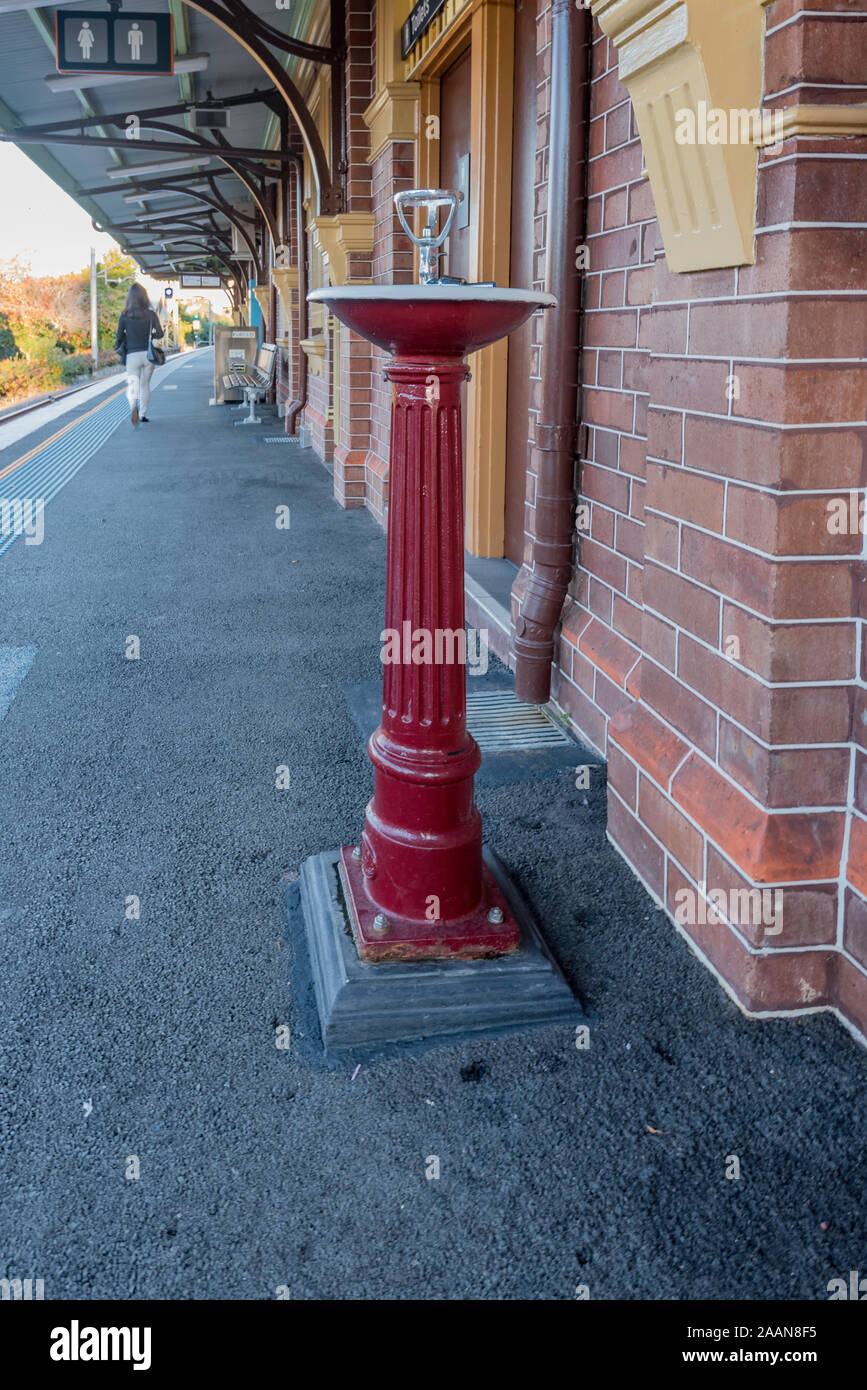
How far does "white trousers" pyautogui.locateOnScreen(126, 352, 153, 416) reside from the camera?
43.3 ft

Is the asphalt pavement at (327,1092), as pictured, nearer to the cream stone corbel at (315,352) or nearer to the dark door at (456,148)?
the dark door at (456,148)

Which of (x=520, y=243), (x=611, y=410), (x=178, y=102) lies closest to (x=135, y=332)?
(x=178, y=102)

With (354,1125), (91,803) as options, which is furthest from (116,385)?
(354,1125)

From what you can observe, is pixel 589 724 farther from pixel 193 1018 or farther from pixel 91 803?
pixel 193 1018

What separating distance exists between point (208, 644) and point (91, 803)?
5.68 feet

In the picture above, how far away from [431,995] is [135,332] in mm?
11910

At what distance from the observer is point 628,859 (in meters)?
2.97

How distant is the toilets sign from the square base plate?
8569mm

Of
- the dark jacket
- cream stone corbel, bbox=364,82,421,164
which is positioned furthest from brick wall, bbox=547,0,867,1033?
the dark jacket

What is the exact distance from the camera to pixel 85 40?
349 inches

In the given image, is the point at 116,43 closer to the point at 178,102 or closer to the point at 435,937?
the point at 178,102

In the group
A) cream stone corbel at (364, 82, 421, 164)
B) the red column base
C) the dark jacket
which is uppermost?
cream stone corbel at (364, 82, 421, 164)

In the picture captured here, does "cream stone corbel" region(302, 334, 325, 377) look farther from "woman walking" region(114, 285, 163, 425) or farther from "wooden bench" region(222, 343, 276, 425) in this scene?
"wooden bench" region(222, 343, 276, 425)

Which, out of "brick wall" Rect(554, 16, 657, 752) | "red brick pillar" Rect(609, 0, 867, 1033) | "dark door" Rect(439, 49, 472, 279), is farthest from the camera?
"dark door" Rect(439, 49, 472, 279)
